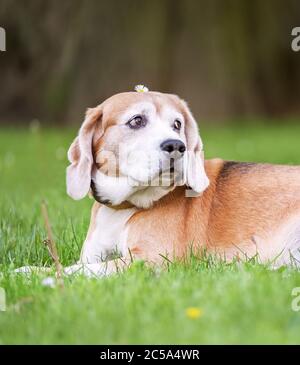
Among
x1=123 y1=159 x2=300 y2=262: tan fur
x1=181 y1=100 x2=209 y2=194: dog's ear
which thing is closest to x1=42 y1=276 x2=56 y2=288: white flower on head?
x1=123 y1=159 x2=300 y2=262: tan fur

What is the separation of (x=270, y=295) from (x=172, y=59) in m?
12.9

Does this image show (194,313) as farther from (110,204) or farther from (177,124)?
(177,124)

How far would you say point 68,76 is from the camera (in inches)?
583

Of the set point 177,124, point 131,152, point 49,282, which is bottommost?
point 49,282

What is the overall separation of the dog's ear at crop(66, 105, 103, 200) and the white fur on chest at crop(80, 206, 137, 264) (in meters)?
0.25

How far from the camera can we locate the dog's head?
4242mm

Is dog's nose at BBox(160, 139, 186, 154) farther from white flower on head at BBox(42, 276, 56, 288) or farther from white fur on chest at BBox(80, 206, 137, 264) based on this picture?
white flower on head at BBox(42, 276, 56, 288)

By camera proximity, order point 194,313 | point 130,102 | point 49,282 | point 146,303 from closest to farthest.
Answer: point 194,313, point 146,303, point 49,282, point 130,102

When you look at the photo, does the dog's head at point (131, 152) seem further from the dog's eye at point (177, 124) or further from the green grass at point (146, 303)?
the green grass at point (146, 303)

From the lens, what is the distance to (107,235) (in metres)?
4.57

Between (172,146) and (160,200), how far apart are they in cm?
48

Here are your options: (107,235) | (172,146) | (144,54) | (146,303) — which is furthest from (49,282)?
(144,54)

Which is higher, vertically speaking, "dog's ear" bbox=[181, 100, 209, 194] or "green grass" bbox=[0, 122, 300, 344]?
"dog's ear" bbox=[181, 100, 209, 194]
